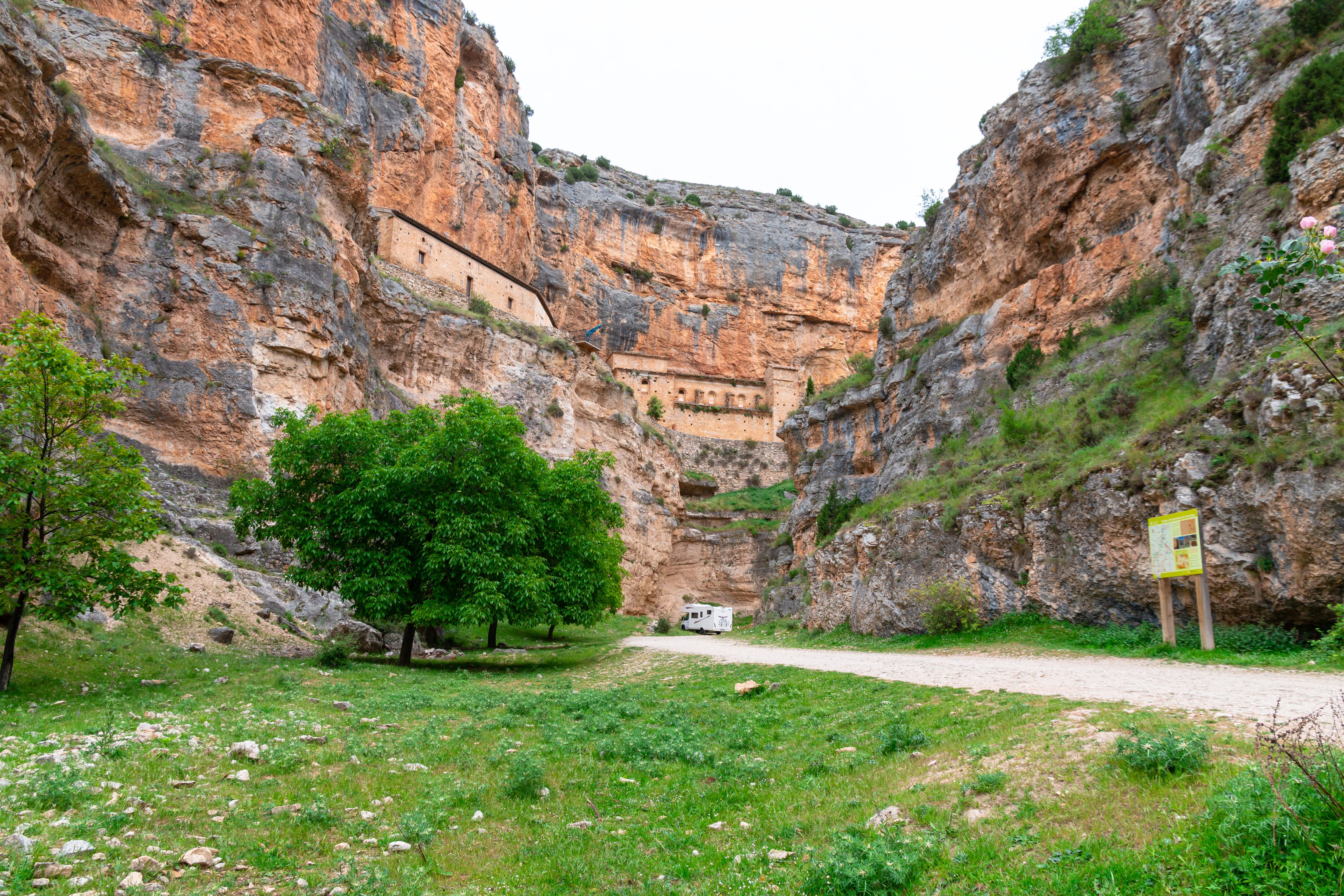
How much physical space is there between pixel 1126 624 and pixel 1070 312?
50.4 ft

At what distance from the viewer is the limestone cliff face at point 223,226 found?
21.8 m

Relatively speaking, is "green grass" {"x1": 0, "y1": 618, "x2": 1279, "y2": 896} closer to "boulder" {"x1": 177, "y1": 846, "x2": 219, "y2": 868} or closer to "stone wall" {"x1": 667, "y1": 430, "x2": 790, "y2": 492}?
"boulder" {"x1": 177, "y1": 846, "x2": 219, "y2": 868}

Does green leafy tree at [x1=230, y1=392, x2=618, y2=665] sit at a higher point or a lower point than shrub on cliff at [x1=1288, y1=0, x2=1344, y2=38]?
lower

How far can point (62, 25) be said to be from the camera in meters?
28.2

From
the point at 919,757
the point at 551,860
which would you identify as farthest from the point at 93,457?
the point at 919,757

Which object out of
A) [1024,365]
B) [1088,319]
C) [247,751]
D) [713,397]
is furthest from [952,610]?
[713,397]

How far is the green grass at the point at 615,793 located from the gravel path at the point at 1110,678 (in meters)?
0.92

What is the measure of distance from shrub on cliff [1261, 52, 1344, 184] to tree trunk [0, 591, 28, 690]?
25.6 m

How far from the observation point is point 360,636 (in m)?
19.9

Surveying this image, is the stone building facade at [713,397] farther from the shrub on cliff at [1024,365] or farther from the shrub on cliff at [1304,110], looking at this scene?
the shrub on cliff at [1304,110]

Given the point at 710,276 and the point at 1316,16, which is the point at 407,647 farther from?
the point at 710,276

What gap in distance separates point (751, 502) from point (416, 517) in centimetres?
4490

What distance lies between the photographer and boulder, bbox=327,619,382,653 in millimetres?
19641

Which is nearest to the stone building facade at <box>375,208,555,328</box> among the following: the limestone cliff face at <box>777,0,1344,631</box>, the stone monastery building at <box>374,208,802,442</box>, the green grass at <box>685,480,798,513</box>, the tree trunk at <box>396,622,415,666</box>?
the stone monastery building at <box>374,208,802,442</box>
